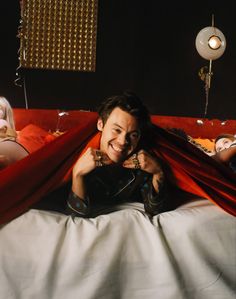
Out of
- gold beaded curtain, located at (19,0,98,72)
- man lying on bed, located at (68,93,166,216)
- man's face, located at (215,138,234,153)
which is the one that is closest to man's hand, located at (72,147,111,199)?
man lying on bed, located at (68,93,166,216)

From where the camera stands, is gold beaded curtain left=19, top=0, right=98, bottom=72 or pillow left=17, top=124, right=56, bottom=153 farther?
gold beaded curtain left=19, top=0, right=98, bottom=72

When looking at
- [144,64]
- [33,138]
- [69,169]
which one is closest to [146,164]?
[69,169]

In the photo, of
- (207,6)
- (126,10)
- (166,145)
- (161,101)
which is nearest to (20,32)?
(126,10)

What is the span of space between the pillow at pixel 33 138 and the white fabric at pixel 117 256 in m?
0.52

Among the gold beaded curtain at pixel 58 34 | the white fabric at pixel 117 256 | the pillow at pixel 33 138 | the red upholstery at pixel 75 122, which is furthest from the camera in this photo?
the gold beaded curtain at pixel 58 34

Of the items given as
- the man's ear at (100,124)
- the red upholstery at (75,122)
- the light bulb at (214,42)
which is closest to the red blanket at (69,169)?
the man's ear at (100,124)

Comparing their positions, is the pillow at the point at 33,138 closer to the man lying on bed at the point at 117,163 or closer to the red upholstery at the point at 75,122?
the red upholstery at the point at 75,122

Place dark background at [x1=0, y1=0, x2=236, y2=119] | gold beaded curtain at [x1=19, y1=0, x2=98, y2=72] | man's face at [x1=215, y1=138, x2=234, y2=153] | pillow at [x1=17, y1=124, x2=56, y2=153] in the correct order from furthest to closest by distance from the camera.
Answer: dark background at [x1=0, y1=0, x2=236, y2=119] < gold beaded curtain at [x1=19, y1=0, x2=98, y2=72] < man's face at [x1=215, y1=138, x2=234, y2=153] < pillow at [x1=17, y1=124, x2=56, y2=153]

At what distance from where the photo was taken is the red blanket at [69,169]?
104cm

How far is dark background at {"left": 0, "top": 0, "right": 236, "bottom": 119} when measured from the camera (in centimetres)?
253

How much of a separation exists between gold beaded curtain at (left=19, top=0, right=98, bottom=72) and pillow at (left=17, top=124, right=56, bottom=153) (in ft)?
2.62

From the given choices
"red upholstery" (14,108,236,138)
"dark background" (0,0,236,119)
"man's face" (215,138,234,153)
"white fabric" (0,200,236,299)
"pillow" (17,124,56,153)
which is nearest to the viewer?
"white fabric" (0,200,236,299)

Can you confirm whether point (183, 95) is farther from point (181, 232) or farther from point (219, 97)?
point (181, 232)

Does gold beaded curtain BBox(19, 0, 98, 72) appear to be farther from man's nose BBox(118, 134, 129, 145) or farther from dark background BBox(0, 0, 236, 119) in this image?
man's nose BBox(118, 134, 129, 145)
